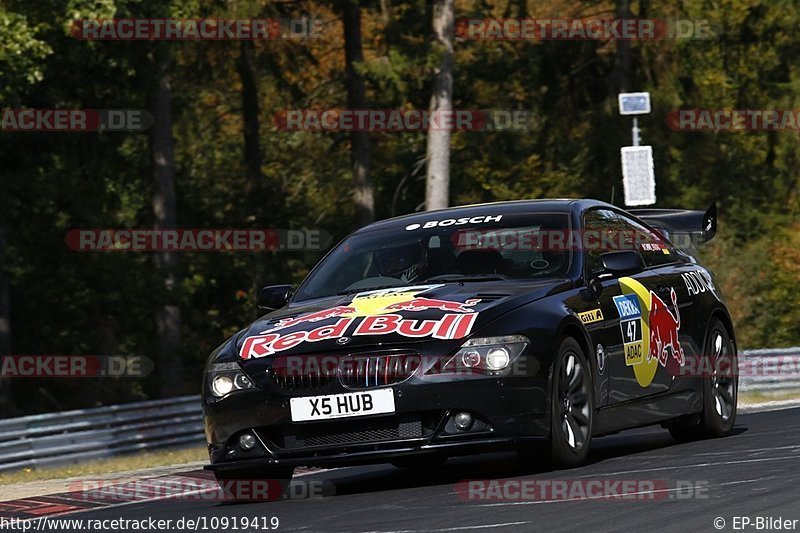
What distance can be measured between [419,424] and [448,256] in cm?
160

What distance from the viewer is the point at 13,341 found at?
36.4 meters

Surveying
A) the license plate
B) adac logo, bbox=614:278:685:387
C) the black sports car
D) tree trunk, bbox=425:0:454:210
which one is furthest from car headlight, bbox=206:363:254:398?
tree trunk, bbox=425:0:454:210

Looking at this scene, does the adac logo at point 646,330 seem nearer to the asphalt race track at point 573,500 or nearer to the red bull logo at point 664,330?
the red bull logo at point 664,330

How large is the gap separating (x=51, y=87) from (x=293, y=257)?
17230mm

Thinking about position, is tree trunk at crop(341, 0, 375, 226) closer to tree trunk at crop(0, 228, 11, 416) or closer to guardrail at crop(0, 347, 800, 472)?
tree trunk at crop(0, 228, 11, 416)

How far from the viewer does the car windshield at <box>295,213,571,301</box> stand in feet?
32.3

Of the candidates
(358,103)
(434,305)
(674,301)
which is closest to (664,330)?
(674,301)

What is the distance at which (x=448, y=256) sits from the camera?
32.7 feet

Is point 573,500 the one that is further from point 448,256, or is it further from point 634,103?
point 634,103

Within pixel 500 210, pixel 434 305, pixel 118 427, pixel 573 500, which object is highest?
pixel 500 210

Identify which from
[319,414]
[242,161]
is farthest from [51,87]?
[242,161]

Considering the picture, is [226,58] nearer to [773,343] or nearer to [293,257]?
[293,257]

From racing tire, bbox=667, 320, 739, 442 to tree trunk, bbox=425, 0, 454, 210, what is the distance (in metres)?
14.8

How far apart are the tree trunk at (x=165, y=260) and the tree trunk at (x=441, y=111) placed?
309 inches
